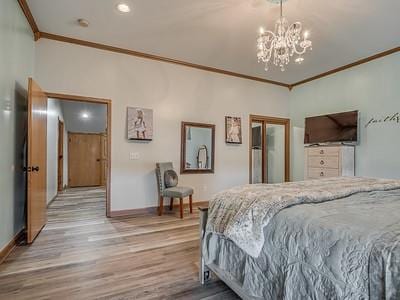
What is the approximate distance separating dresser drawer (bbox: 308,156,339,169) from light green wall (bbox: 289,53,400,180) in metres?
0.46

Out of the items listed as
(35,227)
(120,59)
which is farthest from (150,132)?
(35,227)

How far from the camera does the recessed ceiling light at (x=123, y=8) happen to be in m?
2.75

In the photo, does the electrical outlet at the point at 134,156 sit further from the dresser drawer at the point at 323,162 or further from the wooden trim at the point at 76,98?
the dresser drawer at the point at 323,162

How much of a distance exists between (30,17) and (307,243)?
13.0 feet

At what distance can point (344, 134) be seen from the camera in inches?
169

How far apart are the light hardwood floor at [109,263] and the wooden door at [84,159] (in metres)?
4.51

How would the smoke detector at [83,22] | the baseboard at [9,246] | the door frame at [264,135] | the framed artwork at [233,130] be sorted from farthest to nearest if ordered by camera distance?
1. the door frame at [264,135]
2. the framed artwork at [233,130]
3. the smoke detector at [83,22]
4. the baseboard at [9,246]

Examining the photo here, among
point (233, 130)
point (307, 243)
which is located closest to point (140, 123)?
point (233, 130)

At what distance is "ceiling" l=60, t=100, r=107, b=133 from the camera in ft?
23.3

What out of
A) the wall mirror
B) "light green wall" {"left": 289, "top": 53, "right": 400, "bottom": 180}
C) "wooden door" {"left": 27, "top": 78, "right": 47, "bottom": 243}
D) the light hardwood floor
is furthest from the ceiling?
"light green wall" {"left": 289, "top": 53, "right": 400, "bottom": 180}

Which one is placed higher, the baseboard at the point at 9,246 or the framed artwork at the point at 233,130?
the framed artwork at the point at 233,130

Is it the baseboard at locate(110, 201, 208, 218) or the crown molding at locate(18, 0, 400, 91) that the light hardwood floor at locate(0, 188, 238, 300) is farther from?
the crown molding at locate(18, 0, 400, 91)

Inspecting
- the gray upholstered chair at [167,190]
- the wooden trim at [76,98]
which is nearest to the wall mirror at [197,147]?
the gray upholstered chair at [167,190]

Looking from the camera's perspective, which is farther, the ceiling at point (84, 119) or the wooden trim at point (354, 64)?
the ceiling at point (84, 119)
